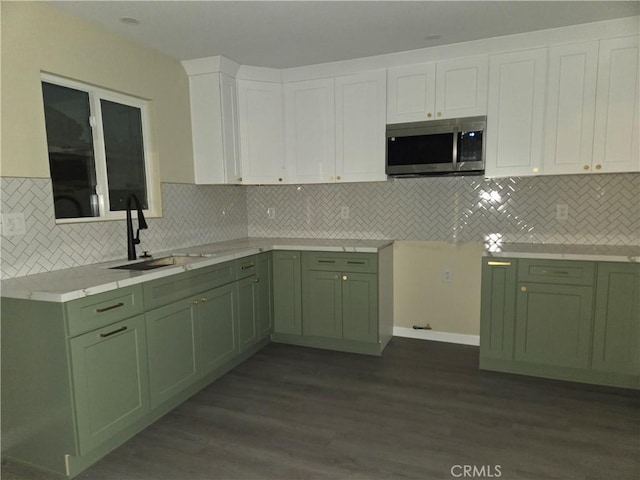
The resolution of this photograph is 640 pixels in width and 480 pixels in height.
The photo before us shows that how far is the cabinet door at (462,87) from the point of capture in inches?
119

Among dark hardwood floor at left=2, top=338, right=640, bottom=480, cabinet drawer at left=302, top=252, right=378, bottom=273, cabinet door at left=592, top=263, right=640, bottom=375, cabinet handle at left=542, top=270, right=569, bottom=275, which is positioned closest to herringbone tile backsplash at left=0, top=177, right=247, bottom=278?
cabinet drawer at left=302, top=252, right=378, bottom=273

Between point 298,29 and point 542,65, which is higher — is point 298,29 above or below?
above

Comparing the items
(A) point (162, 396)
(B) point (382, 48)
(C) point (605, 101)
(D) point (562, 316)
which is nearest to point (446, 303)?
(D) point (562, 316)

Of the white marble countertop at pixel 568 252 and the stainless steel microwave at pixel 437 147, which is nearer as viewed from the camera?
the white marble countertop at pixel 568 252

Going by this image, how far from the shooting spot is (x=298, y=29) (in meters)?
2.67

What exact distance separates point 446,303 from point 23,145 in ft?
10.7

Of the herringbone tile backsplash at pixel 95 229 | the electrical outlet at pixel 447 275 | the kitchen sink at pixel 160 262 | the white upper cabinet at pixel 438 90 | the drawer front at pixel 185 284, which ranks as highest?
the white upper cabinet at pixel 438 90

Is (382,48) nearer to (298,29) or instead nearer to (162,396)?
(298,29)

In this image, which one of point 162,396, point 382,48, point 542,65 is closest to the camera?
point 162,396

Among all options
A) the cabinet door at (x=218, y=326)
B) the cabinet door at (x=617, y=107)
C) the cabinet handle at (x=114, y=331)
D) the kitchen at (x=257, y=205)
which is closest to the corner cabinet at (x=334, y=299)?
the kitchen at (x=257, y=205)

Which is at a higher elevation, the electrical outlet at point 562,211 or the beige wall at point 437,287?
the electrical outlet at point 562,211

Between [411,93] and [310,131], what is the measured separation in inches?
36.1

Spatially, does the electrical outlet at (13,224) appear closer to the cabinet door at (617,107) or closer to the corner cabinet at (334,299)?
the corner cabinet at (334,299)

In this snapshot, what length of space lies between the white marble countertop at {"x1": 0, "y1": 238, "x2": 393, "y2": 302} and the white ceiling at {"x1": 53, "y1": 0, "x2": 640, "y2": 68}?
4.99ft
